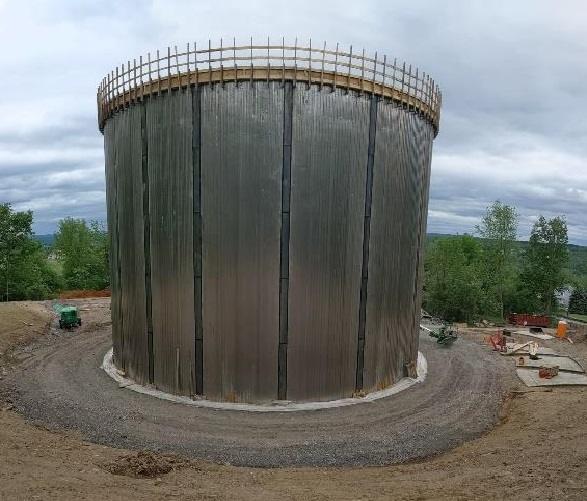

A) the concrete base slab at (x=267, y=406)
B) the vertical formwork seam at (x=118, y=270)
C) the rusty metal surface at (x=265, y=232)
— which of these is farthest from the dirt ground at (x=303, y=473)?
the vertical formwork seam at (x=118, y=270)

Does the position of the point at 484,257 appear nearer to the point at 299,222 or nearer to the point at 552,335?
the point at 552,335

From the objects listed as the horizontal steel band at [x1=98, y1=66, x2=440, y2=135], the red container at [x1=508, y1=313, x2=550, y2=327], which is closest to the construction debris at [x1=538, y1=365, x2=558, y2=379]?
the horizontal steel band at [x1=98, y1=66, x2=440, y2=135]

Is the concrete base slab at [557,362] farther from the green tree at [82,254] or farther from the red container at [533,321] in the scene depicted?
the green tree at [82,254]

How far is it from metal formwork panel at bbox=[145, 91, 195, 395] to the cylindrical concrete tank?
57 millimetres

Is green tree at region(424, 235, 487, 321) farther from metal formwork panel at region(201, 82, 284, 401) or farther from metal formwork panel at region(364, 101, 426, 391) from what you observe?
metal formwork panel at region(201, 82, 284, 401)

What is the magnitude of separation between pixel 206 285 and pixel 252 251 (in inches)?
87.7

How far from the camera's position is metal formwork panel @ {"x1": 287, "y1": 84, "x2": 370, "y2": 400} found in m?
16.0

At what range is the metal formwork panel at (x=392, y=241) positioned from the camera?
17.5m

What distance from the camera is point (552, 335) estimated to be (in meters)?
32.8

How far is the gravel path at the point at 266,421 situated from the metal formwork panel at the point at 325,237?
1.86 metres

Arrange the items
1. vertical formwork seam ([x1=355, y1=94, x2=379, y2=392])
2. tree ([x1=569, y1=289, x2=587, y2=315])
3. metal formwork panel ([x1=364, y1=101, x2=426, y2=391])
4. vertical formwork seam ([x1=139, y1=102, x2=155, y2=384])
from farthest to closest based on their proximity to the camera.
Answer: tree ([x1=569, y1=289, x2=587, y2=315]), vertical formwork seam ([x1=139, y1=102, x2=155, y2=384]), metal formwork panel ([x1=364, y1=101, x2=426, y2=391]), vertical formwork seam ([x1=355, y1=94, x2=379, y2=392])

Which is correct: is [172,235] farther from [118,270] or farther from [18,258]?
[18,258]

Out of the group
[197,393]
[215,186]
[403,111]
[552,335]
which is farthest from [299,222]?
[552,335]

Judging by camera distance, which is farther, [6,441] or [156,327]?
[156,327]
